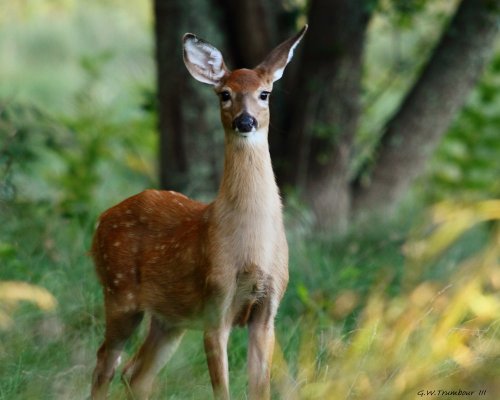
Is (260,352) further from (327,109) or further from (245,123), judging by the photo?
(327,109)

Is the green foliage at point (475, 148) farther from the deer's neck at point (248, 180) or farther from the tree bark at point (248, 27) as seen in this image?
the deer's neck at point (248, 180)

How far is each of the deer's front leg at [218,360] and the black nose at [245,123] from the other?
0.82m

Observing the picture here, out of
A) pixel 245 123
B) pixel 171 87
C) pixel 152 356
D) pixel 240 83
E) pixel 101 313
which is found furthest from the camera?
pixel 171 87

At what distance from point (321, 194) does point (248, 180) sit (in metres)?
4.10

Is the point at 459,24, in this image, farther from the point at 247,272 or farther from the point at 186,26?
the point at 247,272

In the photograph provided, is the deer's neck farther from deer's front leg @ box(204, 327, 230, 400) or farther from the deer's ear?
deer's front leg @ box(204, 327, 230, 400)

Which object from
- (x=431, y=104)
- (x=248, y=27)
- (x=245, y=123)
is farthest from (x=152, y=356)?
(x=431, y=104)

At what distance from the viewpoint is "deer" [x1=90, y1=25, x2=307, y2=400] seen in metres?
4.61

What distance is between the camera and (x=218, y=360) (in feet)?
14.9

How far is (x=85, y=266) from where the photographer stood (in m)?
6.22

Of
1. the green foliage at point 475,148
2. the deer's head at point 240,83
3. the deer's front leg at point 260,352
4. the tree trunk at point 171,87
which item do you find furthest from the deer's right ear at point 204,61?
the green foliage at point 475,148

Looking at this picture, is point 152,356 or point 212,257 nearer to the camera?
point 212,257

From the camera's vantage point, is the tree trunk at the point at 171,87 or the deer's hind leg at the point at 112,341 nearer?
the deer's hind leg at the point at 112,341

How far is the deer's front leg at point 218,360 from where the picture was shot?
4496mm
